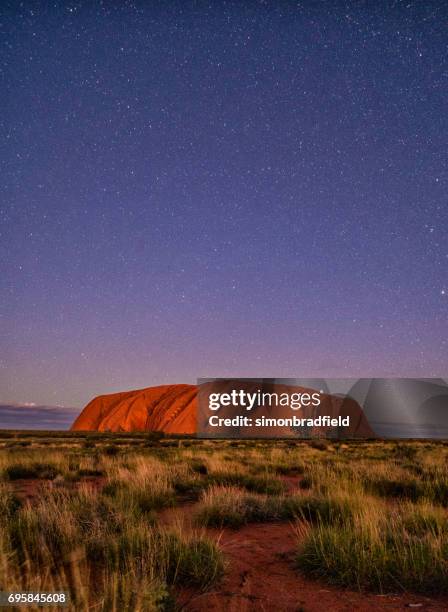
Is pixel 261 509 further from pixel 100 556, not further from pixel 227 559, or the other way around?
pixel 100 556

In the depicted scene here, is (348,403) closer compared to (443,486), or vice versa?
(443,486)

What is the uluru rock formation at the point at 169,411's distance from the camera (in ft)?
273

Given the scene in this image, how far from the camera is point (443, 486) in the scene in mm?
9211

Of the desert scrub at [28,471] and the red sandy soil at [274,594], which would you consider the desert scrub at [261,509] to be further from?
→ the desert scrub at [28,471]

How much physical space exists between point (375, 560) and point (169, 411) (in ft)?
277

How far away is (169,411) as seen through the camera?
85688 millimetres

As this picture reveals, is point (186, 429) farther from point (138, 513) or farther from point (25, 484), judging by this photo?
point (138, 513)

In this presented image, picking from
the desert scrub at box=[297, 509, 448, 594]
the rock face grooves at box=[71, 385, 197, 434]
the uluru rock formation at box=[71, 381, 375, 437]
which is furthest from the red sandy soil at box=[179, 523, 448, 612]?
the rock face grooves at box=[71, 385, 197, 434]

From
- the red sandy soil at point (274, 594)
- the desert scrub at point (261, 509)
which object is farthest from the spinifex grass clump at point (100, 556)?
the desert scrub at point (261, 509)

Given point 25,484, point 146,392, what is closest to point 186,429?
point 146,392

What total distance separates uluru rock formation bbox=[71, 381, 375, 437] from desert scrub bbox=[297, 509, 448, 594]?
250 ft

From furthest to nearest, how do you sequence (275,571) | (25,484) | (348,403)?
(348,403) → (25,484) → (275,571)

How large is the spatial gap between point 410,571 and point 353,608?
2.67 ft

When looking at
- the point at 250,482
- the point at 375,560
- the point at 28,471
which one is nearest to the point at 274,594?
the point at 375,560
